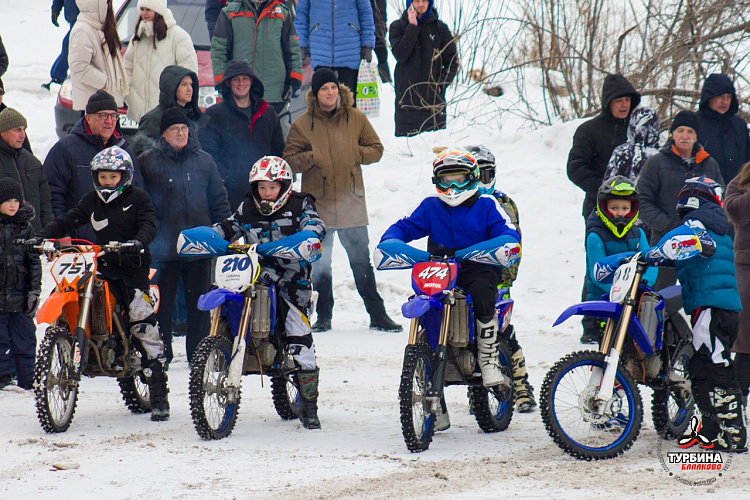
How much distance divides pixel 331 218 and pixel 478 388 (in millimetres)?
3917

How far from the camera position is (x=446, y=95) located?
15.8 meters

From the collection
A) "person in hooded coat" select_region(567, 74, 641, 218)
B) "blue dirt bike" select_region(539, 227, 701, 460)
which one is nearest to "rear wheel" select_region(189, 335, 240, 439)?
"blue dirt bike" select_region(539, 227, 701, 460)

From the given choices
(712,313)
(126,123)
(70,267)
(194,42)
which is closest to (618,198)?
(712,313)

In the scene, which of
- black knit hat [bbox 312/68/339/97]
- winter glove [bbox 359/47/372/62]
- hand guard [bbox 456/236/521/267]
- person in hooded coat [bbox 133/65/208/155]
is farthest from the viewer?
winter glove [bbox 359/47/372/62]

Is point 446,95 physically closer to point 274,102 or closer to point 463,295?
point 274,102

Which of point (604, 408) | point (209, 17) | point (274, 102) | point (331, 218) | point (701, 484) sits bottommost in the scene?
point (701, 484)

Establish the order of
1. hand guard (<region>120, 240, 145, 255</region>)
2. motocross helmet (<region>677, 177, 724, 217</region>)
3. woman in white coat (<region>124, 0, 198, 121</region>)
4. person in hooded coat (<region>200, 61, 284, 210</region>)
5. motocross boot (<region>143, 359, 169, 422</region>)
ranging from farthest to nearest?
woman in white coat (<region>124, 0, 198, 121</region>) → person in hooded coat (<region>200, 61, 284, 210</region>) → motocross boot (<region>143, 359, 169, 422</region>) → hand guard (<region>120, 240, 145, 255</region>) → motocross helmet (<region>677, 177, 724, 217</region>)

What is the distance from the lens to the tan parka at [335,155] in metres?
9.73

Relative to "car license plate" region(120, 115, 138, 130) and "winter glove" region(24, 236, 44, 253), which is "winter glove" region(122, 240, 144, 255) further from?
"car license plate" region(120, 115, 138, 130)

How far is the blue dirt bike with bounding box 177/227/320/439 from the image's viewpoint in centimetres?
607

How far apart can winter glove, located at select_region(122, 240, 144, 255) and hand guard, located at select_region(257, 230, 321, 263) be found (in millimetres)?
860

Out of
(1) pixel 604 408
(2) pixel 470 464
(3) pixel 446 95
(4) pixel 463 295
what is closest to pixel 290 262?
(4) pixel 463 295

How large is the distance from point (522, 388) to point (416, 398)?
1.62 m

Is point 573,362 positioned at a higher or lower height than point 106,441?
higher
